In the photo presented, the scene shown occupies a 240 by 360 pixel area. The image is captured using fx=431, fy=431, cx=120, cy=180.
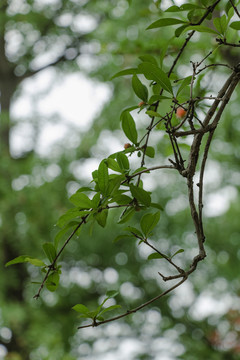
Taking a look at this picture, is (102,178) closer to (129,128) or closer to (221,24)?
(129,128)

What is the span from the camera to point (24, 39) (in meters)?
3.57

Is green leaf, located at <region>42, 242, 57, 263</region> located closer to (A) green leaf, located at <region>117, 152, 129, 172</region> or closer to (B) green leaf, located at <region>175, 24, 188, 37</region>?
(A) green leaf, located at <region>117, 152, 129, 172</region>

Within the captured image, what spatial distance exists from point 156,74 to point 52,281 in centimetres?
23

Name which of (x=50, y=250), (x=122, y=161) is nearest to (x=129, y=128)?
(x=122, y=161)

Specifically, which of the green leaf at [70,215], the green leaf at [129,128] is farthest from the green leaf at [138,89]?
the green leaf at [70,215]

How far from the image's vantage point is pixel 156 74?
401 millimetres

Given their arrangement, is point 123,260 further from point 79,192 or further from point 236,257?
point 79,192

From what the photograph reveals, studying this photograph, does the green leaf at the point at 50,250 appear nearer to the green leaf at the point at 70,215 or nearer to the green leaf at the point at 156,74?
the green leaf at the point at 70,215

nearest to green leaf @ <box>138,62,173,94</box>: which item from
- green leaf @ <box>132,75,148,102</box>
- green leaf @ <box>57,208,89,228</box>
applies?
green leaf @ <box>132,75,148,102</box>

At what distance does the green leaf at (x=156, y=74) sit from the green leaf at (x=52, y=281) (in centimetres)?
21

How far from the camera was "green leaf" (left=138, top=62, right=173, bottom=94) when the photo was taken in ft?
1.31

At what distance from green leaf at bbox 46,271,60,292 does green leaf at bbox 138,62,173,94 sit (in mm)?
215

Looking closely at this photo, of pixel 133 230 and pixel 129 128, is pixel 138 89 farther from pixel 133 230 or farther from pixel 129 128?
pixel 133 230

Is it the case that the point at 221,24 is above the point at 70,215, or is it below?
above
